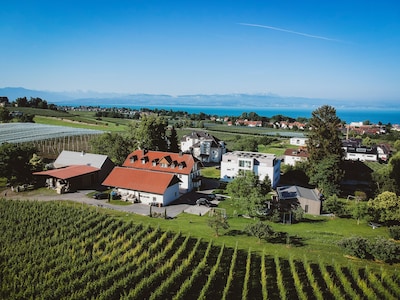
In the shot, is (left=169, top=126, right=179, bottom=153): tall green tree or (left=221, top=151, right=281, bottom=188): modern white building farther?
(left=169, top=126, right=179, bottom=153): tall green tree

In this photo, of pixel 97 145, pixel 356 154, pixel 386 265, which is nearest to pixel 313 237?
pixel 386 265

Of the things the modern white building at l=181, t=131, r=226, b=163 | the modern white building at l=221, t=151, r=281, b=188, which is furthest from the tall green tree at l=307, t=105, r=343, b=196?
the modern white building at l=181, t=131, r=226, b=163

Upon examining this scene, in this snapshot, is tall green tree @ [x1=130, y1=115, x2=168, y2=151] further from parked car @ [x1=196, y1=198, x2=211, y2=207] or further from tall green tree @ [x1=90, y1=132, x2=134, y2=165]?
parked car @ [x1=196, y1=198, x2=211, y2=207]

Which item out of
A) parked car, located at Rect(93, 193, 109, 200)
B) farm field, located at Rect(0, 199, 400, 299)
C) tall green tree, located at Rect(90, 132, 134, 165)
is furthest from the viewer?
tall green tree, located at Rect(90, 132, 134, 165)

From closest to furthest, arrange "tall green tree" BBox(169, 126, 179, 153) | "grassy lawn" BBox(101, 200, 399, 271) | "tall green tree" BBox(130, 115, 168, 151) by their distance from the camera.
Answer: "grassy lawn" BBox(101, 200, 399, 271) < "tall green tree" BBox(130, 115, 168, 151) < "tall green tree" BBox(169, 126, 179, 153)

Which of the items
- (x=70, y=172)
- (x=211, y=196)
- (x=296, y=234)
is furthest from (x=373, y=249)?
(x=70, y=172)

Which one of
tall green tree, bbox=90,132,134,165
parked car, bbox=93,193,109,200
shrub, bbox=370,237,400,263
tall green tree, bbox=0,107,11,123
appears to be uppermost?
tall green tree, bbox=0,107,11,123

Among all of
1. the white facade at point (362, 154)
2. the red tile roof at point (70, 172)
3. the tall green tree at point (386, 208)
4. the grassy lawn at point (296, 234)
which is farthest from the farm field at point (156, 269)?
the white facade at point (362, 154)

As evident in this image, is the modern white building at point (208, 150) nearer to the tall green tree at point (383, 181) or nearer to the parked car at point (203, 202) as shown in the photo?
the parked car at point (203, 202)
